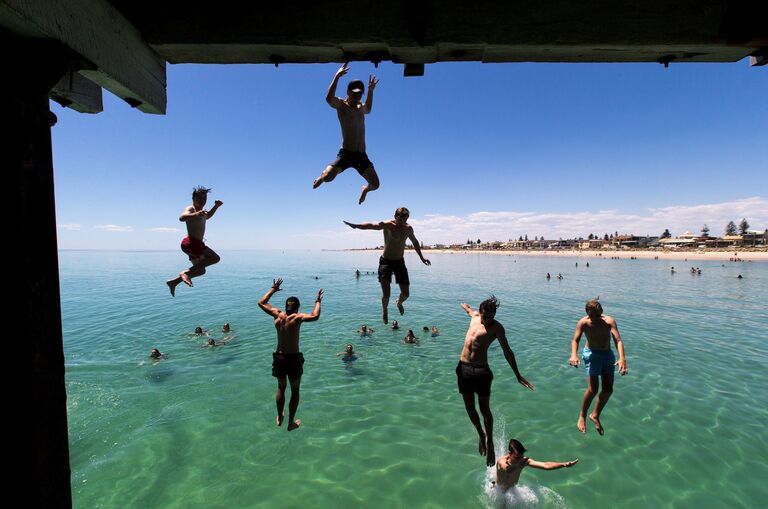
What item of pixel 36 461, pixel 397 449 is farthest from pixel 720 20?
pixel 397 449

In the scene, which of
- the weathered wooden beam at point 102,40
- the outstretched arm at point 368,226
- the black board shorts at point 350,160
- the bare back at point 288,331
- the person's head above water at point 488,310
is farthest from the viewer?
the bare back at point 288,331

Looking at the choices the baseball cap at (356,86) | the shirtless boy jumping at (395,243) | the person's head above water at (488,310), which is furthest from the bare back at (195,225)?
the person's head above water at (488,310)

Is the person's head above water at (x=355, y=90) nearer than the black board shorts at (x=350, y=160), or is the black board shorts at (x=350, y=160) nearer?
the person's head above water at (x=355, y=90)

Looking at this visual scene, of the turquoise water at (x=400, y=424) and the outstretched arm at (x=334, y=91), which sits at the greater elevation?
the outstretched arm at (x=334, y=91)

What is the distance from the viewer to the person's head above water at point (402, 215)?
6.54m

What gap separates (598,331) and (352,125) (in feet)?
20.0

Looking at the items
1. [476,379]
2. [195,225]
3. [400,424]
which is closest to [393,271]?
[476,379]

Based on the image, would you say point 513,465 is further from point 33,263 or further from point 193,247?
point 33,263

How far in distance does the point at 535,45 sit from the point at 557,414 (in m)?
11.4

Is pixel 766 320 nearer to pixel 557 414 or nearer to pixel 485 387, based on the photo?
pixel 557 414

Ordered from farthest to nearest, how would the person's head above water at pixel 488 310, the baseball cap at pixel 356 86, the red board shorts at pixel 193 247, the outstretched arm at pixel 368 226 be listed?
the red board shorts at pixel 193 247 < the outstretched arm at pixel 368 226 < the person's head above water at pixel 488 310 < the baseball cap at pixel 356 86

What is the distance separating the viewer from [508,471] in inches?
284

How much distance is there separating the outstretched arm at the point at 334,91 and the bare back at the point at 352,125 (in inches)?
2.9

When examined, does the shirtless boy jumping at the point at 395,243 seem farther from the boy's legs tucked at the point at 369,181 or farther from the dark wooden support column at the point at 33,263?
the dark wooden support column at the point at 33,263
